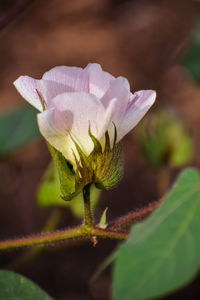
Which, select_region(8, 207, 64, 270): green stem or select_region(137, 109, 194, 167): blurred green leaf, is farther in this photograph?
select_region(137, 109, 194, 167): blurred green leaf

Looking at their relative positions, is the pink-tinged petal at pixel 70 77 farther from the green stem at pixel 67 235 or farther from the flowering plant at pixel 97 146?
the green stem at pixel 67 235

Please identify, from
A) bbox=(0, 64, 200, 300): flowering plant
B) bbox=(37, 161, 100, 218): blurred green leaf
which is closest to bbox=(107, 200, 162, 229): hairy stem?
bbox=(0, 64, 200, 300): flowering plant

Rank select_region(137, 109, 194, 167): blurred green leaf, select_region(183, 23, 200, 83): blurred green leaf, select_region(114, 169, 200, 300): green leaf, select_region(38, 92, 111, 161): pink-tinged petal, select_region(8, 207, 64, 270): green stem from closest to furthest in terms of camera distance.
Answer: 1. select_region(114, 169, 200, 300): green leaf
2. select_region(38, 92, 111, 161): pink-tinged petal
3. select_region(8, 207, 64, 270): green stem
4. select_region(137, 109, 194, 167): blurred green leaf
5. select_region(183, 23, 200, 83): blurred green leaf

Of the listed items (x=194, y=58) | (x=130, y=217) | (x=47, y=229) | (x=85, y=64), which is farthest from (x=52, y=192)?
(x=85, y=64)

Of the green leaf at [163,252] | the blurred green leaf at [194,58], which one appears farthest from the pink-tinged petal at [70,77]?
the blurred green leaf at [194,58]

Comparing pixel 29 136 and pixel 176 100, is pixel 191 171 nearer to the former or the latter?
pixel 29 136

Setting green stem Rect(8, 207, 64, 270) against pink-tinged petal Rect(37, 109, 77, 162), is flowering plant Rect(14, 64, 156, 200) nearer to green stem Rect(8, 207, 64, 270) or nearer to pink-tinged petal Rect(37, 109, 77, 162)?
pink-tinged petal Rect(37, 109, 77, 162)

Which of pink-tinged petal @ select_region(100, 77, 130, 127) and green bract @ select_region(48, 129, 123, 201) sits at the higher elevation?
pink-tinged petal @ select_region(100, 77, 130, 127)
